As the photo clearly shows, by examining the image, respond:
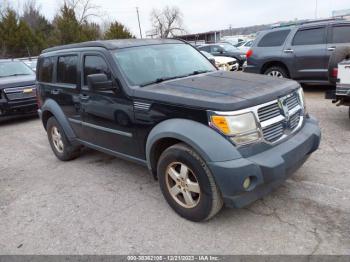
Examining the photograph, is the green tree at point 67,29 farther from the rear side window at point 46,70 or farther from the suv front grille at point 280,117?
the suv front grille at point 280,117

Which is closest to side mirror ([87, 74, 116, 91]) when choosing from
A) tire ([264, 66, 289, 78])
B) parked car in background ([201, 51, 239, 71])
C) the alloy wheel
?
the alloy wheel

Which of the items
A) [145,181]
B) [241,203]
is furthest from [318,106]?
[241,203]

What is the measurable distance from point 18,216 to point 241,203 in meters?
2.57

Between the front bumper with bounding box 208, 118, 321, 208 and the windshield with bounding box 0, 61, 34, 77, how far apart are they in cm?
827

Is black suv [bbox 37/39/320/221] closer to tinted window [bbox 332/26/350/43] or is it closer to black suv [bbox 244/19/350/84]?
black suv [bbox 244/19/350/84]

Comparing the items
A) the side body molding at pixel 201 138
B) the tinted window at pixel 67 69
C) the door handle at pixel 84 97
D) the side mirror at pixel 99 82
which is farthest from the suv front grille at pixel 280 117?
the tinted window at pixel 67 69

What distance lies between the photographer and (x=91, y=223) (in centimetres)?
340

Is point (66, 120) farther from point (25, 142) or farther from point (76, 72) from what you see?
point (25, 142)

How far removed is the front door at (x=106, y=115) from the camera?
12.1 ft

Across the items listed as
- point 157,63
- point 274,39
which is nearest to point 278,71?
point 274,39

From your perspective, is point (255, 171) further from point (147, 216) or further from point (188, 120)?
point (147, 216)

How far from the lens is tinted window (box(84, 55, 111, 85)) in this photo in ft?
12.8

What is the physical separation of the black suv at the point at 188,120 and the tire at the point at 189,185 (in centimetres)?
1

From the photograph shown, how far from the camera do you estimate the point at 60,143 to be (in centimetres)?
531
